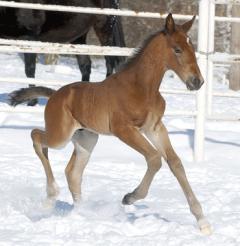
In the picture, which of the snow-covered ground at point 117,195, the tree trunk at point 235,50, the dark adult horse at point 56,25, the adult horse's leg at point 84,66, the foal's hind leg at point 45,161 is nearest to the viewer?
the snow-covered ground at point 117,195

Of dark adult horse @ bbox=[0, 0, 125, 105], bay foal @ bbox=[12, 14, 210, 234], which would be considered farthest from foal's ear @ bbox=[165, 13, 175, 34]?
dark adult horse @ bbox=[0, 0, 125, 105]

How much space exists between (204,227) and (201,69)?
250 centimetres

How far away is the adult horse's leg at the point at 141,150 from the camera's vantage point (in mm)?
4758

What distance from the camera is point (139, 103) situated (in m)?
4.87

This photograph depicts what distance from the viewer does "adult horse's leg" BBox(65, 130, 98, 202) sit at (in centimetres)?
534

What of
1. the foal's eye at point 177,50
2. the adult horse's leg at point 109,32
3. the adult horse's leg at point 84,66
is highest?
the foal's eye at point 177,50

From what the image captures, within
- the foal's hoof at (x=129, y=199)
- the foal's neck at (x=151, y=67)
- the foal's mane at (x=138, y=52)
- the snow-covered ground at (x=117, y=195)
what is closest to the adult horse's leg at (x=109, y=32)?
the snow-covered ground at (x=117, y=195)

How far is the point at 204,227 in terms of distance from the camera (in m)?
4.56

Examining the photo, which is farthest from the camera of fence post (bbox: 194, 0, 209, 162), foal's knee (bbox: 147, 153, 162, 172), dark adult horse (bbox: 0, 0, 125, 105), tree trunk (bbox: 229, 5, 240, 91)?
tree trunk (bbox: 229, 5, 240, 91)

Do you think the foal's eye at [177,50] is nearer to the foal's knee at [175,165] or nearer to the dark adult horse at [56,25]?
the foal's knee at [175,165]

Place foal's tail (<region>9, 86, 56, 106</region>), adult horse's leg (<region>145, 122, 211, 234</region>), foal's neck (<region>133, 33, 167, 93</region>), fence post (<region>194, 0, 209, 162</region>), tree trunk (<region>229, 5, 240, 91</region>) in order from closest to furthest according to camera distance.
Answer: adult horse's leg (<region>145, 122, 211, 234</region>) < foal's neck (<region>133, 33, 167, 93</region>) < foal's tail (<region>9, 86, 56, 106</region>) < fence post (<region>194, 0, 209, 162</region>) < tree trunk (<region>229, 5, 240, 91</region>)

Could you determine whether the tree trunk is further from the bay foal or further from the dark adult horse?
the bay foal

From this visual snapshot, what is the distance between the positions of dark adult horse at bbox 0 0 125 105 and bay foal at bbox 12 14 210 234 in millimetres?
3775

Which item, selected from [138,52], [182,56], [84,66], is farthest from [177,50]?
[84,66]
